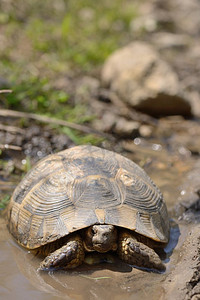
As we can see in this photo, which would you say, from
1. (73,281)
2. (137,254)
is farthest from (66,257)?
(137,254)

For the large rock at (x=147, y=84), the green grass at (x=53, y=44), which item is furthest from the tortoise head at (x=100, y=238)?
the large rock at (x=147, y=84)

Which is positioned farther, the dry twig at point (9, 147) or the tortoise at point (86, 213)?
the dry twig at point (9, 147)

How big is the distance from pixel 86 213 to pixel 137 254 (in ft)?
1.71

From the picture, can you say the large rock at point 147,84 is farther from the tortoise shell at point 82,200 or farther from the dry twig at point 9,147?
the tortoise shell at point 82,200

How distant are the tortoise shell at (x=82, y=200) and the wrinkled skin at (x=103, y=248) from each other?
0.10 meters

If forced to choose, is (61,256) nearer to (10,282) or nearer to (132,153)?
(10,282)

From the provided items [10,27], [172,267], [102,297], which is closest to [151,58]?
[10,27]

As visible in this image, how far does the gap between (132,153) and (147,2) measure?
905cm

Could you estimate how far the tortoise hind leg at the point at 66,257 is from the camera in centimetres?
326

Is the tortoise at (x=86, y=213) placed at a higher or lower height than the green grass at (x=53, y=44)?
higher

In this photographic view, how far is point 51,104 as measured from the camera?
610 cm

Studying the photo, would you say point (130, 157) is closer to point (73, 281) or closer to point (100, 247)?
point (100, 247)

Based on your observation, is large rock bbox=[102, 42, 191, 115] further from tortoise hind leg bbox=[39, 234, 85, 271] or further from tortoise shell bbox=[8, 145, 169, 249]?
tortoise hind leg bbox=[39, 234, 85, 271]

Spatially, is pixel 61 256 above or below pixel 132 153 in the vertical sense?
above
